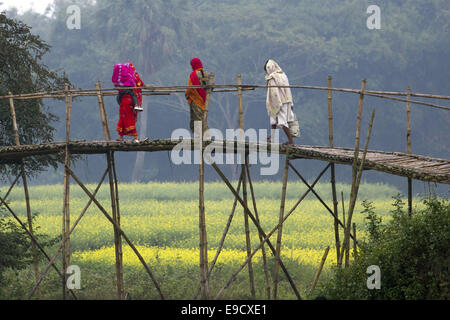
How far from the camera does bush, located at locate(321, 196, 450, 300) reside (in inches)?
360

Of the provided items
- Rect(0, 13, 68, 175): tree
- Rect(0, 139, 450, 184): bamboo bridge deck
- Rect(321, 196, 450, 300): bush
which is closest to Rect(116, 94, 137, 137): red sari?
Rect(0, 139, 450, 184): bamboo bridge deck

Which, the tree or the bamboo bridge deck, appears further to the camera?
the tree

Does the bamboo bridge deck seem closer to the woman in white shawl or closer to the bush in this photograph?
the woman in white shawl

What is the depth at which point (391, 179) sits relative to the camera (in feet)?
132

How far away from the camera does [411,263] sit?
955cm

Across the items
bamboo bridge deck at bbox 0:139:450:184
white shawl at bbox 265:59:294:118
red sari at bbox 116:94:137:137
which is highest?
white shawl at bbox 265:59:294:118

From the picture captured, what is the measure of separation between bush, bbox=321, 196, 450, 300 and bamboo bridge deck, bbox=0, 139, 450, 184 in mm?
631

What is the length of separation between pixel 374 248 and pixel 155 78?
98.3ft

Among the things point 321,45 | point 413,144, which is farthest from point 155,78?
point 413,144

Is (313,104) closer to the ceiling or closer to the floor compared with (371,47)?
closer to the floor

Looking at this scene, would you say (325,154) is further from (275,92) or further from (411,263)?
(411,263)

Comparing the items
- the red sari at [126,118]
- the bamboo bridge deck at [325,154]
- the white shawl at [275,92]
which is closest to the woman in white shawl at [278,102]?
the white shawl at [275,92]

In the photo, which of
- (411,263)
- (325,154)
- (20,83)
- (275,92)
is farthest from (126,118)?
(411,263)
